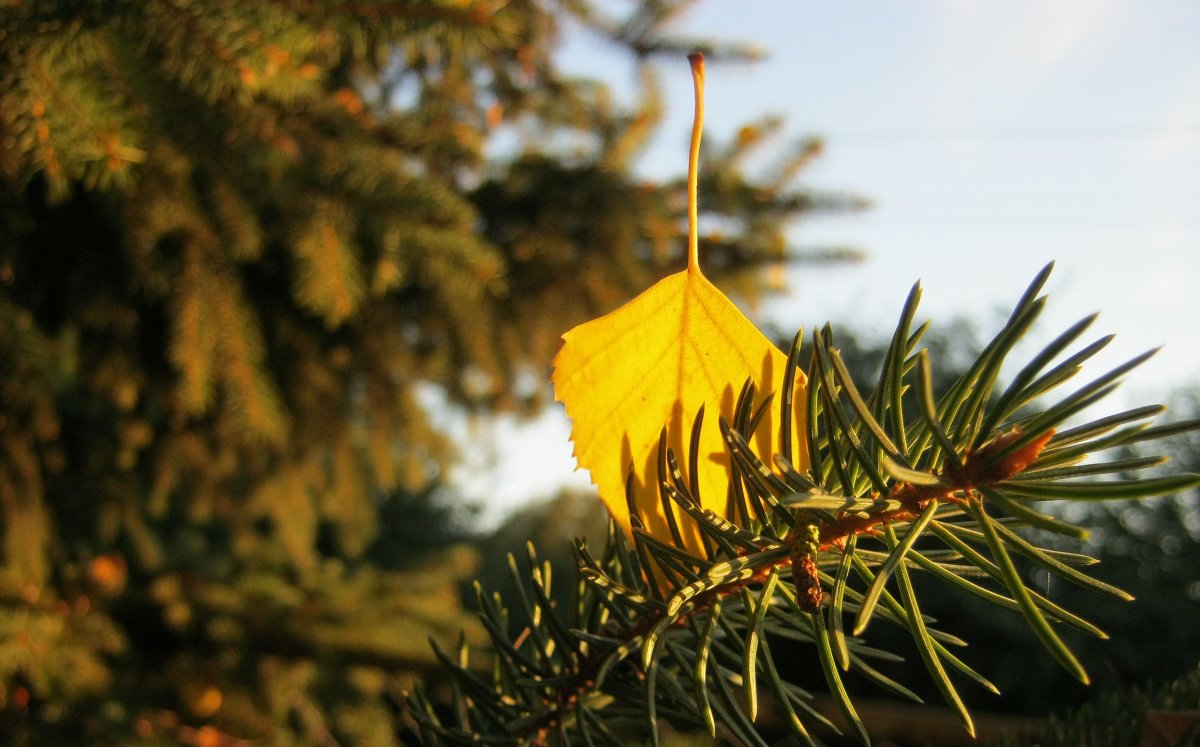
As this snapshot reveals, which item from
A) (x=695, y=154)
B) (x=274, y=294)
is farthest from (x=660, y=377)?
(x=274, y=294)

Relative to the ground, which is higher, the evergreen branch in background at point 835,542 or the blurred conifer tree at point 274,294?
the blurred conifer tree at point 274,294

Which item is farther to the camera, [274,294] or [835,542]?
[274,294]

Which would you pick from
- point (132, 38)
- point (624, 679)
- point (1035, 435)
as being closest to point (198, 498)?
point (132, 38)

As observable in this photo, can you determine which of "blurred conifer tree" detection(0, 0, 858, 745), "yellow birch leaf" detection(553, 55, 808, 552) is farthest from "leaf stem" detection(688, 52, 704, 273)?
"blurred conifer tree" detection(0, 0, 858, 745)

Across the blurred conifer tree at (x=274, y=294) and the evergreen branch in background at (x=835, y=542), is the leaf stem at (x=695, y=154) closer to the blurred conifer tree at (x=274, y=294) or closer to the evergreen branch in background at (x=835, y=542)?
the evergreen branch in background at (x=835, y=542)

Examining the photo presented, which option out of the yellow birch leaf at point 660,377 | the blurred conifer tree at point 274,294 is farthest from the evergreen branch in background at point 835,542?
the blurred conifer tree at point 274,294

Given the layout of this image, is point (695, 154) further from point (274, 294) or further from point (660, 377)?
point (274, 294)

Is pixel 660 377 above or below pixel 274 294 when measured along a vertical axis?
below

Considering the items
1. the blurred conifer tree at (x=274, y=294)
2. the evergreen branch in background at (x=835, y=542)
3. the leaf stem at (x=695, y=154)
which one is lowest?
the evergreen branch in background at (x=835, y=542)
